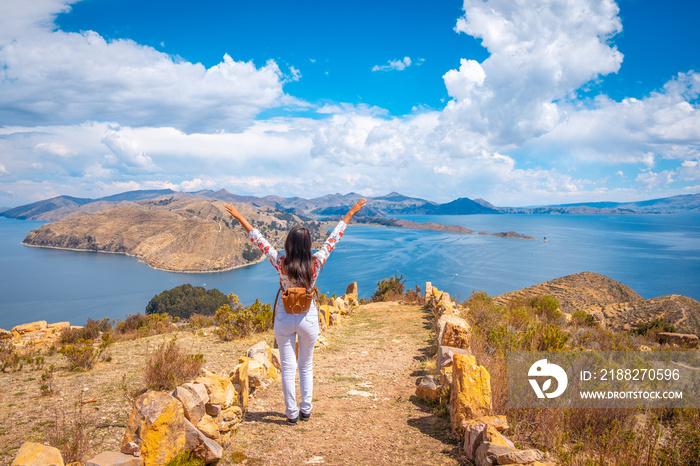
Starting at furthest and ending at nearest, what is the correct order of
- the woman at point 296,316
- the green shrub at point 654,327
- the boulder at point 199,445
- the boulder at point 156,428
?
the green shrub at point 654,327 → the woman at point 296,316 → the boulder at point 199,445 → the boulder at point 156,428

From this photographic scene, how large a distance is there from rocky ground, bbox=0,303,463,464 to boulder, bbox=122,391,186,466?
22.1 inches

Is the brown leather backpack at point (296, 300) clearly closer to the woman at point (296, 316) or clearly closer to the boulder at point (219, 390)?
the woman at point (296, 316)

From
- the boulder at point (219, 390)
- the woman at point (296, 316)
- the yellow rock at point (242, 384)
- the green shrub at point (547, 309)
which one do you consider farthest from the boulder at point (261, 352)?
the green shrub at point (547, 309)

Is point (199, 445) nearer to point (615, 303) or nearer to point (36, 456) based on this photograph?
point (36, 456)

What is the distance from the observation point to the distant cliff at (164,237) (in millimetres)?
95500

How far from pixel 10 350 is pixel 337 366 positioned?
644 centimetres

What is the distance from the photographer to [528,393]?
383cm

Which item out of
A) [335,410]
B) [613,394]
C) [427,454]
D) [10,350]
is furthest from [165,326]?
[613,394]

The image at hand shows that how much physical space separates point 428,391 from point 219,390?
2.42 m

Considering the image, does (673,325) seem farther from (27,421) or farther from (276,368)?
(27,421)

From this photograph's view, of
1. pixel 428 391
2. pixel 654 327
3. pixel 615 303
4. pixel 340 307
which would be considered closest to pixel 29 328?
pixel 340 307

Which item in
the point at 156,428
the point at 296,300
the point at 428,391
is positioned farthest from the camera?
the point at 428,391

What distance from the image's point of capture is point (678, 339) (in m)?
10.6

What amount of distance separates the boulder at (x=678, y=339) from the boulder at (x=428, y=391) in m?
9.67
